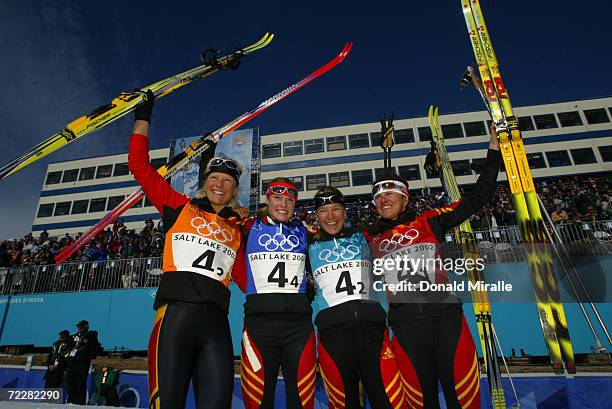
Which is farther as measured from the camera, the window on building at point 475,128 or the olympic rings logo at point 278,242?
the window on building at point 475,128

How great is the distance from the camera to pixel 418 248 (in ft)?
13.4

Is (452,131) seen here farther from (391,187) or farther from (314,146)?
(391,187)

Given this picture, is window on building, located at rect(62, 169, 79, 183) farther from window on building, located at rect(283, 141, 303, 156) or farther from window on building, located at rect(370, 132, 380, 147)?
window on building, located at rect(370, 132, 380, 147)

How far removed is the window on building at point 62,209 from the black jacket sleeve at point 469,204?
51453 millimetres

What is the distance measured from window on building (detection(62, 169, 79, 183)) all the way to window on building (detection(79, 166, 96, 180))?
2.18 feet

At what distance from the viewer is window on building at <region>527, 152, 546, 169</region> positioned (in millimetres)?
37787

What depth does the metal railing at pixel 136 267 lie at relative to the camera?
11.9 metres

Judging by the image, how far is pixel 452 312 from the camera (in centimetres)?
371

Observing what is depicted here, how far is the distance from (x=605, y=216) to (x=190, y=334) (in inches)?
626

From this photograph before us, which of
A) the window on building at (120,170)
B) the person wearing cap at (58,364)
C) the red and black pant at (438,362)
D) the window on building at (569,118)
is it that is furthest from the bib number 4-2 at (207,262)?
the window on building at (120,170)

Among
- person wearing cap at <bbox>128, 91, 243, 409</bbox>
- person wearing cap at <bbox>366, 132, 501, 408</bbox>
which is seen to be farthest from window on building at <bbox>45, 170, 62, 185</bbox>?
person wearing cap at <bbox>366, 132, 501, 408</bbox>

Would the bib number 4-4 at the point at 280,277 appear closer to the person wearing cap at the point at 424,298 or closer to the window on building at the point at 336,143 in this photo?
the person wearing cap at the point at 424,298

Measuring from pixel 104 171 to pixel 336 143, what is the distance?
98.6 ft

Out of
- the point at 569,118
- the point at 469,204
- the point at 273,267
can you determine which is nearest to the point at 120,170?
the point at 273,267
